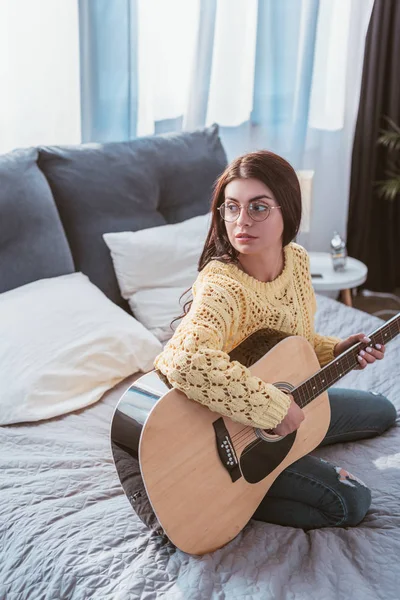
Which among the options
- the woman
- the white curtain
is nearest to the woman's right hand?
the woman

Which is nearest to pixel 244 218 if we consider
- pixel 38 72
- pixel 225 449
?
pixel 225 449

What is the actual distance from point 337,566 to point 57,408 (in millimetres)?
757

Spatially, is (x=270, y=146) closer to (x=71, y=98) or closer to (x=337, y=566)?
(x=71, y=98)

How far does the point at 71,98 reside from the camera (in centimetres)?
228

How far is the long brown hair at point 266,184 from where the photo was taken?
4.63ft

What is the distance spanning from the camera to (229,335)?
4.62ft

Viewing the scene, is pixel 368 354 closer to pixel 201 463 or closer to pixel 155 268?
pixel 201 463

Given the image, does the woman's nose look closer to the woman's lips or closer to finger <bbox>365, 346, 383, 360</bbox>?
the woman's lips

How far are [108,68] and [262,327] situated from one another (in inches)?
50.5

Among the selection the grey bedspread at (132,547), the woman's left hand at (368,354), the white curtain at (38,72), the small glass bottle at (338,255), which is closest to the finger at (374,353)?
the woman's left hand at (368,354)

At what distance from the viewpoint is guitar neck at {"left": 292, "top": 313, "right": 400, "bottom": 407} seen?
1.44 m

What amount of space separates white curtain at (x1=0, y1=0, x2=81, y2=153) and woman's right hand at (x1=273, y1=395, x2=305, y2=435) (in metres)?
1.36

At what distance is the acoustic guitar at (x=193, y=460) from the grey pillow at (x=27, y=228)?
0.75 m

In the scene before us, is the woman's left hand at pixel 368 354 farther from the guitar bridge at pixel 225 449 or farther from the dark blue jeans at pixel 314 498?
the guitar bridge at pixel 225 449
